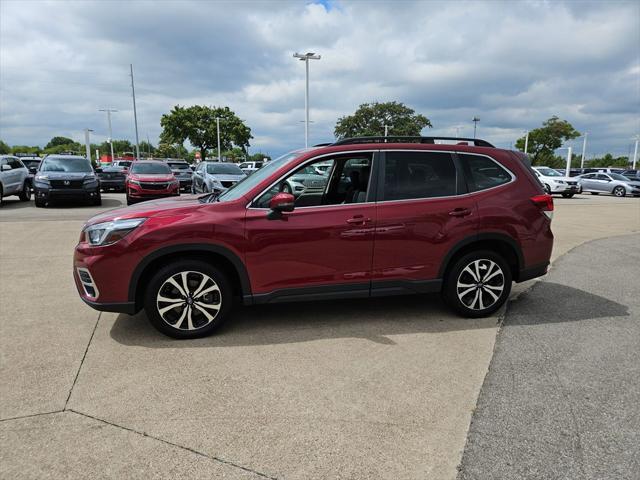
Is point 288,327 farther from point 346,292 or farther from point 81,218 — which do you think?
point 81,218

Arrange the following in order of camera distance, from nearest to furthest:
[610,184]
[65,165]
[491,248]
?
1. [491,248]
2. [65,165]
3. [610,184]

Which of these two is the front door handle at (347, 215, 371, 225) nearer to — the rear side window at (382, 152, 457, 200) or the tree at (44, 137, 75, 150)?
the rear side window at (382, 152, 457, 200)

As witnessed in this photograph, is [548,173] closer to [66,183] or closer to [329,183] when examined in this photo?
[66,183]

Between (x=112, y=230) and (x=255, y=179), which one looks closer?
(x=112, y=230)

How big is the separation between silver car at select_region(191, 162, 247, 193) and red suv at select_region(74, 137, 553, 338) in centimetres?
1100

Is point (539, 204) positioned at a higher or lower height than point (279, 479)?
higher

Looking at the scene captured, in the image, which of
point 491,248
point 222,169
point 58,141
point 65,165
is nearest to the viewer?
point 491,248

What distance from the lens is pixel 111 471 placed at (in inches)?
94.3

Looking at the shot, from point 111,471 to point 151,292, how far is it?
1.75m

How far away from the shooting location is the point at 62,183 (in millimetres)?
14703

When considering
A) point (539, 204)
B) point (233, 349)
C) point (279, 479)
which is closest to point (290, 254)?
point (233, 349)

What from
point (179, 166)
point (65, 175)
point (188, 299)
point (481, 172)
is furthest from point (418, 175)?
point (179, 166)

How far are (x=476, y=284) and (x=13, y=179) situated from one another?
1688 cm

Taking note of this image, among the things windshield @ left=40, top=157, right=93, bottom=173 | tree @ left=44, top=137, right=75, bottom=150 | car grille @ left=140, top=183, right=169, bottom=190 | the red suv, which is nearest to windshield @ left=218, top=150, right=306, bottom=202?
the red suv
